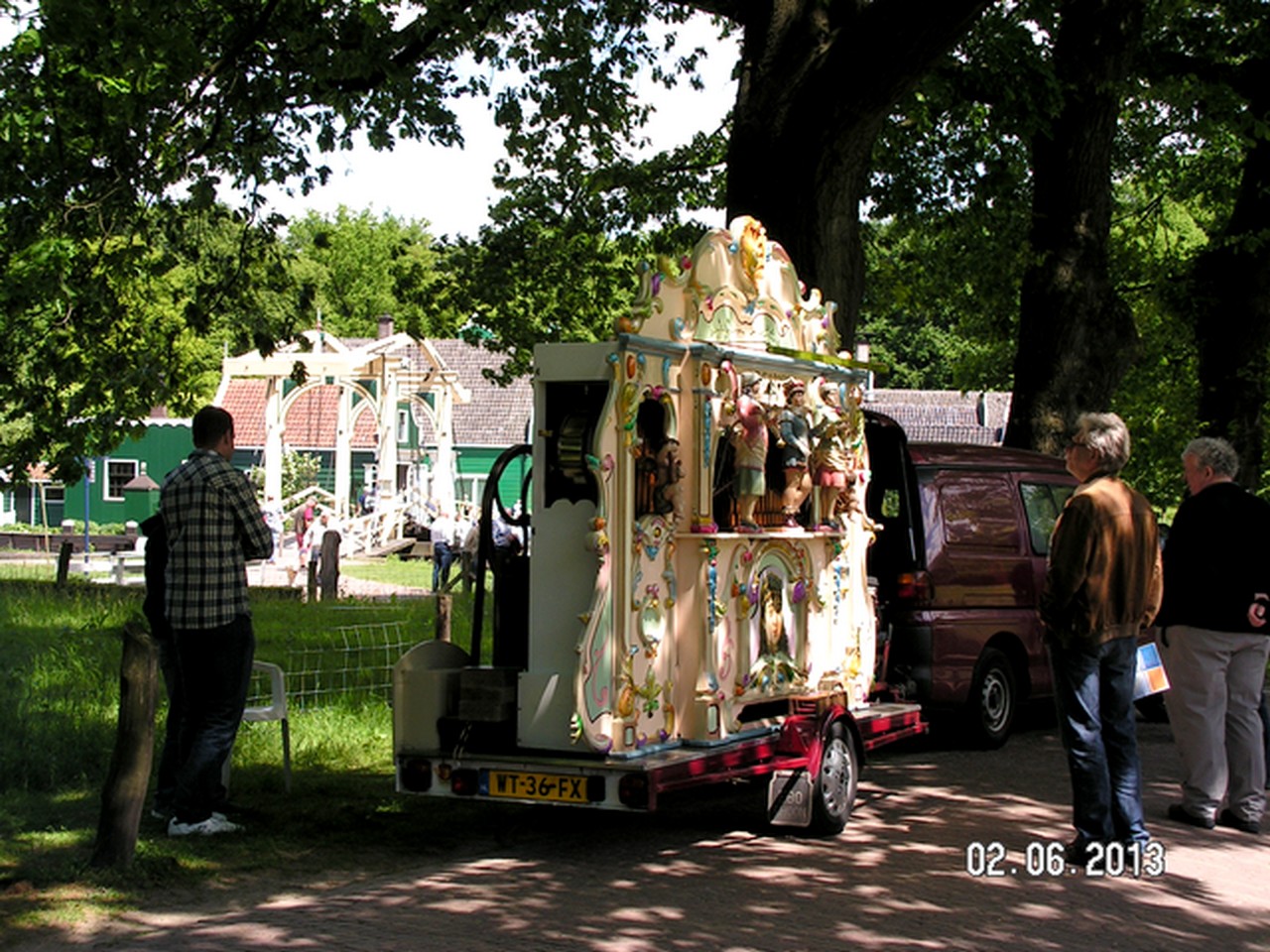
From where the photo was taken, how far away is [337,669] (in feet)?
44.0

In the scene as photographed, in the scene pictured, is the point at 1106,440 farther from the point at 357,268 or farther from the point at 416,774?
the point at 357,268

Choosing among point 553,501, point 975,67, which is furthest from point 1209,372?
point 553,501

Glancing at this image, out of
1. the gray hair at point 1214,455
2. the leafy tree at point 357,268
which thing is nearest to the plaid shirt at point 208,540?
the gray hair at point 1214,455

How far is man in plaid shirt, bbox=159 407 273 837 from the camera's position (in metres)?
8.27

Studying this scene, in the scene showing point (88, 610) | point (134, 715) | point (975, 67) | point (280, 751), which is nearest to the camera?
point (134, 715)

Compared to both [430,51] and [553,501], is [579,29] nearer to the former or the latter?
[430,51]

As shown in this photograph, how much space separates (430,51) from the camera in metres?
15.1

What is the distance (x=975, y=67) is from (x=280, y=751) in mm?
10022

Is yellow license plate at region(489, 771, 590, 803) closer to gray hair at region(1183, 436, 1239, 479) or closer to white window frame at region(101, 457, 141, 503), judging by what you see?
gray hair at region(1183, 436, 1239, 479)

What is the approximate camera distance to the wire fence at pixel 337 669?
12711 millimetres

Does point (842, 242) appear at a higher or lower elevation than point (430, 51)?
lower

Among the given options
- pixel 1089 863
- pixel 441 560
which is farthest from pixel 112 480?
pixel 1089 863

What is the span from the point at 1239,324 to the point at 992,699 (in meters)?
10.5

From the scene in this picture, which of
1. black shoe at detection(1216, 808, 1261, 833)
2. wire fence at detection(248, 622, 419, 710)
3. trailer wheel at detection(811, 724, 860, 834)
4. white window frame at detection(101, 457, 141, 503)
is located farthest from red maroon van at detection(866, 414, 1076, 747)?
white window frame at detection(101, 457, 141, 503)
